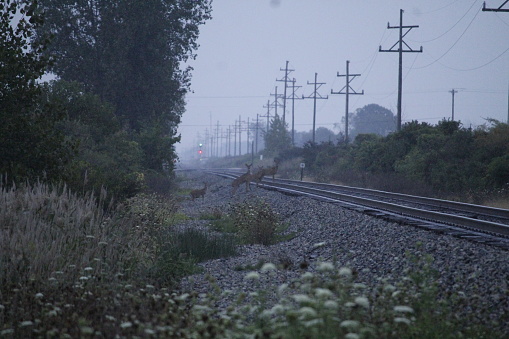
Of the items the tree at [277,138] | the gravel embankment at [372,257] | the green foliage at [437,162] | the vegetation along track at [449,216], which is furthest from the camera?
the tree at [277,138]

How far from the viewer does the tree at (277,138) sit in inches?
3469

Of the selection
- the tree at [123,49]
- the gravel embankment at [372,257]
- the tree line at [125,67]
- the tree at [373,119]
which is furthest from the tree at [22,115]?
the tree at [373,119]

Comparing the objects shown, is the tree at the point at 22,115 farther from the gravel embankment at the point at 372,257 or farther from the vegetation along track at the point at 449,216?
the vegetation along track at the point at 449,216

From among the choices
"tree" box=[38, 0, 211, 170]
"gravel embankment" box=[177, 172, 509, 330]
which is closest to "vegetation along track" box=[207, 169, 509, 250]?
"gravel embankment" box=[177, 172, 509, 330]

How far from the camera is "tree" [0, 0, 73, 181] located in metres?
12.9

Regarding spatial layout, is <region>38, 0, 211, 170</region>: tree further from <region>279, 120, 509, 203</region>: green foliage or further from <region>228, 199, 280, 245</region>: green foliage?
<region>228, 199, 280, 245</region>: green foliage

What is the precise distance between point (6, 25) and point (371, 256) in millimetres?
8876

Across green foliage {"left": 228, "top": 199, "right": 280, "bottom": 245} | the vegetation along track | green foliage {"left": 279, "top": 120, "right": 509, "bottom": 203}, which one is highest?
green foliage {"left": 279, "top": 120, "right": 509, "bottom": 203}

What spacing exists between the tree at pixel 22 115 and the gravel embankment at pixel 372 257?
432 cm

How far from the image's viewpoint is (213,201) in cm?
2908

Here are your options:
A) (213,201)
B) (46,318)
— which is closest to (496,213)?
(46,318)

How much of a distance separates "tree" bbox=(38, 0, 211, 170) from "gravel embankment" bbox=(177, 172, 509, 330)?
23.0 metres

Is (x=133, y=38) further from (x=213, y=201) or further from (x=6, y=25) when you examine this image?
(x=6, y=25)

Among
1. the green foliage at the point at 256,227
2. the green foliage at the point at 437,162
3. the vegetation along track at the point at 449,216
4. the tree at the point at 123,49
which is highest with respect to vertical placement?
the tree at the point at 123,49
